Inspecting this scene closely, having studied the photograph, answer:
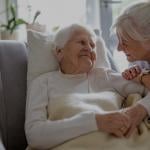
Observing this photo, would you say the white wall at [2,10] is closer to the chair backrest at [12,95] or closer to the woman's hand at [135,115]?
the chair backrest at [12,95]

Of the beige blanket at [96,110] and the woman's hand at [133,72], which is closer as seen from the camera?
the beige blanket at [96,110]

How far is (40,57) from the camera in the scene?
5.37ft

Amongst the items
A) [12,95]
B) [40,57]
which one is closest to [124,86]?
[40,57]

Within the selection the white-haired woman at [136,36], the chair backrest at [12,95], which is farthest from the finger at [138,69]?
the chair backrest at [12,95]

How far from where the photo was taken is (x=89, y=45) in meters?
1.57

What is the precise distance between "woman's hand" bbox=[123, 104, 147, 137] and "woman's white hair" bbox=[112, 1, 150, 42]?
11.0 inches

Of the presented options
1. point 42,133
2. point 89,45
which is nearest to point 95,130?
point 42,133


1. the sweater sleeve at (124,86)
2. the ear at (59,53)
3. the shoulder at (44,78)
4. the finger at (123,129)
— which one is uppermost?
the ear at (59,53)

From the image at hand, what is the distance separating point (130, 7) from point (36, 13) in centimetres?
140

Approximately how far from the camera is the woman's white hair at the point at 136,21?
1370 mm

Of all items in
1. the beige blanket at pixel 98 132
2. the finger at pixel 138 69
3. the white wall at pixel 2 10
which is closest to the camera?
the beige blanket at pixel 98 132

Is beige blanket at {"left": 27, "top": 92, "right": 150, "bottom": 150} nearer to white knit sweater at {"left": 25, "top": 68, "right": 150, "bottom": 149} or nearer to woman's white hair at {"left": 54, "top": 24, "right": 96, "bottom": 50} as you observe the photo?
white knit sweater at {"left": 25, "top": 68, "right": 150, "bottom": 149}

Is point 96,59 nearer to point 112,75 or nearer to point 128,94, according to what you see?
point 112,75

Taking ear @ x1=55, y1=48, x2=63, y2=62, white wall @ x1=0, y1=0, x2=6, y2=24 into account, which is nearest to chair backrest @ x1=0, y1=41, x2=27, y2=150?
ear @ x1=55, y1=48, x2=63, y2=62
